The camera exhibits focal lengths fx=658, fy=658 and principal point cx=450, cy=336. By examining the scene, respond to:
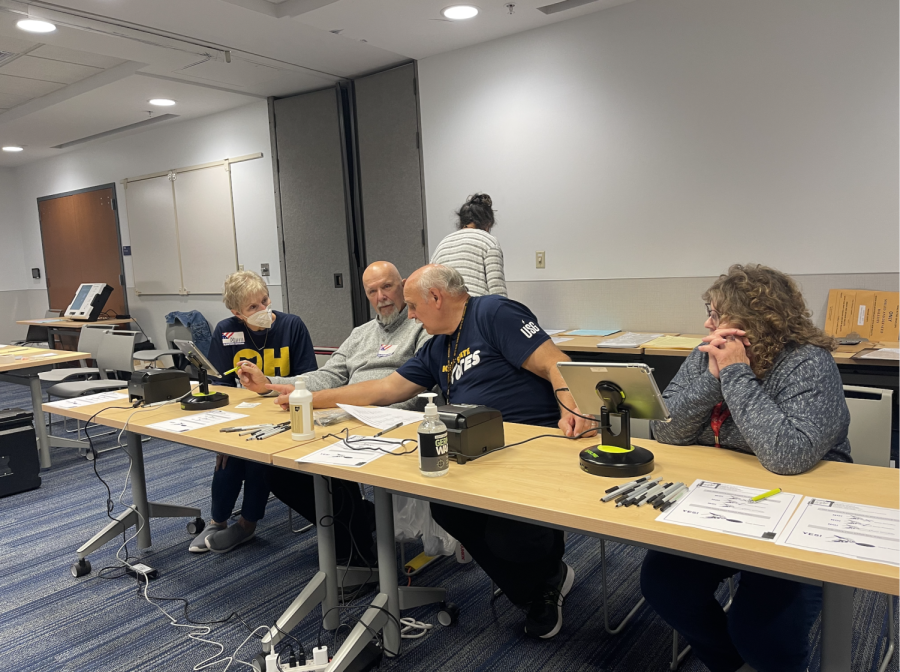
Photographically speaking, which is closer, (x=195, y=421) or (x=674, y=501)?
(x=674, y=501)

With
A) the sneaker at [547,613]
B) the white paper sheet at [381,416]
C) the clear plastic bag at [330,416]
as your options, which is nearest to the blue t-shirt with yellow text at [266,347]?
the clear plastic bag at [330,416]

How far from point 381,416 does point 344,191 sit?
3.60 metres

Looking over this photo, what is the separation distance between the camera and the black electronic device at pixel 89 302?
756cm

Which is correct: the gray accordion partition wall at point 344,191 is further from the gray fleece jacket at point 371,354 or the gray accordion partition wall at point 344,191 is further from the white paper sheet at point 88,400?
the white paper sheet at point 88,400

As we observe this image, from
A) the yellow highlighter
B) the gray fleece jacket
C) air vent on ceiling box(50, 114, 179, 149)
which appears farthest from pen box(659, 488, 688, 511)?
air vent on ceiling box(50, 114, 179, 149)

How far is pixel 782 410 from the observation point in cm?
160

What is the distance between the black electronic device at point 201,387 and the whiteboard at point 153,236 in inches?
194

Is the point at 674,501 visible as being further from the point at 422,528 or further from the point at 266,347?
the point at 266,347

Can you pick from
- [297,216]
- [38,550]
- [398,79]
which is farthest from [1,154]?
[38,550]

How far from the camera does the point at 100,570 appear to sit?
2885 millimetres

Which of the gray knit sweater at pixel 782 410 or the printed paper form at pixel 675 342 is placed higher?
the gray knit sweater at pixel 782 410

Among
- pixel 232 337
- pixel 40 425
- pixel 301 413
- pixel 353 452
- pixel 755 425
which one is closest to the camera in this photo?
pixel 755 425

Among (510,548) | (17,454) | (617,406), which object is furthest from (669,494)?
(17,454)

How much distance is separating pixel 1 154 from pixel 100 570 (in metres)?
7.41
